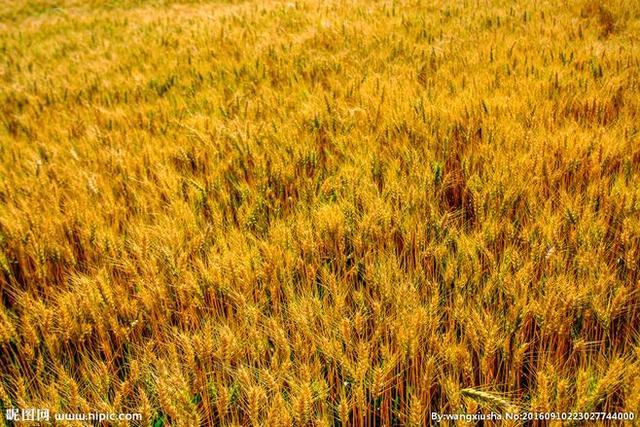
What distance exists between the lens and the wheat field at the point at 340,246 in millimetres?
885

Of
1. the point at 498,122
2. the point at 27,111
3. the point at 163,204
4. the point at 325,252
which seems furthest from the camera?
the point at 27,111

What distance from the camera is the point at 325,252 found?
1.26 metres

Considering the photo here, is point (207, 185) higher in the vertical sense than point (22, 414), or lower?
higher

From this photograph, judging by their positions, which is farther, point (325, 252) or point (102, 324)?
point (325, 252)

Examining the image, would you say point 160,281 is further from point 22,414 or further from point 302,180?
point 302,180

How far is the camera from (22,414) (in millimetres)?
818

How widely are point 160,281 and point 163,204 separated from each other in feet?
1.74

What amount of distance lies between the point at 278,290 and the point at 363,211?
1.34 feet

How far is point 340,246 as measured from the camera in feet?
4.07

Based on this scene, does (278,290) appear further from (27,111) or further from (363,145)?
(27,111)

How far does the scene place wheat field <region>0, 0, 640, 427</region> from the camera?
89 centimetres

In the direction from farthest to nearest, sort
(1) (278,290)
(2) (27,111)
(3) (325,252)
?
(2) (27,111) → (3) (325,252) → (1) (278,290)

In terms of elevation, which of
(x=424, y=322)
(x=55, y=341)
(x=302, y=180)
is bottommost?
(x=55, y=341)

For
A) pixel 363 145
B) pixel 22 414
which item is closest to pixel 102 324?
pixel 22 414
